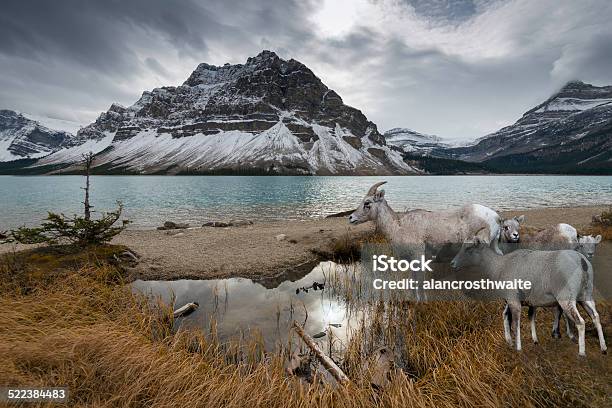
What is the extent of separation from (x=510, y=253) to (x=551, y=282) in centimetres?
112

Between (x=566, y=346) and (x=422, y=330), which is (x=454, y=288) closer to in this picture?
(x=422, y=330)

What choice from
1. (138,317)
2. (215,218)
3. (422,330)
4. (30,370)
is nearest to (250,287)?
(138,317)

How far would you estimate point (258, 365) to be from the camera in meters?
5.62

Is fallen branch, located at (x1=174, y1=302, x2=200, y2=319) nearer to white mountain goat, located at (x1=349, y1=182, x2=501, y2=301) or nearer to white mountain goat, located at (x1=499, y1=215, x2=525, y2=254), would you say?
white mountain goat, located at (x1=349, y1=182, x2=501, y2=301)

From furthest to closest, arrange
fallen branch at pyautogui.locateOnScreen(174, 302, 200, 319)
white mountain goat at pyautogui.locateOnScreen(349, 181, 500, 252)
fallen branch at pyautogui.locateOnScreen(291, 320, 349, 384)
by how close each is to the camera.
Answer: fallen branch at pyautogui.locateOnScreen(174, 302, 200, 319) → white mountain goat at pyautogui.locateOnScreen(349, 181, 500, 252) → fallen branch at pyautogui.locateOnScreen(291, 320, 349, 384)

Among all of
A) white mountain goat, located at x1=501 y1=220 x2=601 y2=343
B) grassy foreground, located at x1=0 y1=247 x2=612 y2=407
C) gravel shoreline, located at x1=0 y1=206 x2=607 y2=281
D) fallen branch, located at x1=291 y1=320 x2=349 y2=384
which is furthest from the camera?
gravel shoreline, located at x1=0 y1=206 x2=607 y2=281

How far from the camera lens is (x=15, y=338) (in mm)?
5375

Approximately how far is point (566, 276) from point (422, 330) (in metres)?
3.09

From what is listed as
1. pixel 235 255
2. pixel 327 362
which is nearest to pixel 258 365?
pixel 327 362

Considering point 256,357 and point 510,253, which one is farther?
point 256,357

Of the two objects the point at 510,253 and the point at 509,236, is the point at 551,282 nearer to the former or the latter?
the point at 510,253

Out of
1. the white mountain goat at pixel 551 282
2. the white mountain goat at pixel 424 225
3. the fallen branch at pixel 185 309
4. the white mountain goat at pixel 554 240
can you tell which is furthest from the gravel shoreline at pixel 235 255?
the white mountain goat at pixel 551 282

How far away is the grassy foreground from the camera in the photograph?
452 cm

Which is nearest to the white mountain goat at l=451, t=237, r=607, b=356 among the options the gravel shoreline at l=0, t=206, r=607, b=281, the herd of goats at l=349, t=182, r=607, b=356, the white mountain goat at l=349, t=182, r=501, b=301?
the herd of goats at l=349, t=182, r=607, b=356
